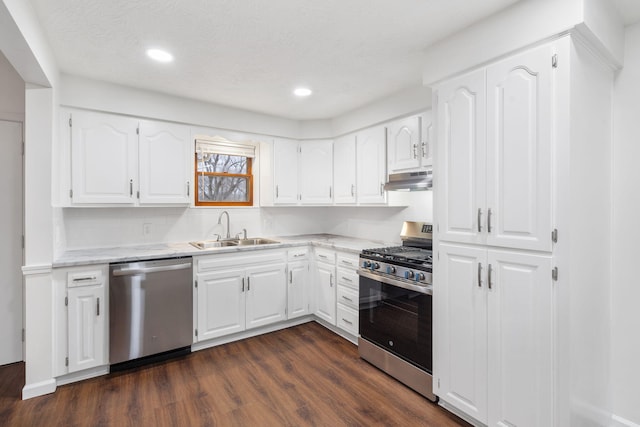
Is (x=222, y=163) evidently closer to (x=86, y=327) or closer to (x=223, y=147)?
(x=223, y=147)

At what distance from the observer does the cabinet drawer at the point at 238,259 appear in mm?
3033

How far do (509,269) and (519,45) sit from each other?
1.21 metres

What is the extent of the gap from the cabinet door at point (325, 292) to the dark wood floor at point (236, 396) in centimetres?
51

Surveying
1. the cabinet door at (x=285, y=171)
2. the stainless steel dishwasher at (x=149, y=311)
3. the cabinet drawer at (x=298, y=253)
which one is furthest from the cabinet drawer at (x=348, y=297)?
the stainless steel dishwasher at (x=149, y=311)

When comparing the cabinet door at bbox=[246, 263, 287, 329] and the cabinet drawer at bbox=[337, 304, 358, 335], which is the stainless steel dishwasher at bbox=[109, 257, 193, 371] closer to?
the cabinet door at bbox=[246, 263, 287, 329]

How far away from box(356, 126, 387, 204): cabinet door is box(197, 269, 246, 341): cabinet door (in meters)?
1.55

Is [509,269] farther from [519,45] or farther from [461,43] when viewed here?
[461,43]

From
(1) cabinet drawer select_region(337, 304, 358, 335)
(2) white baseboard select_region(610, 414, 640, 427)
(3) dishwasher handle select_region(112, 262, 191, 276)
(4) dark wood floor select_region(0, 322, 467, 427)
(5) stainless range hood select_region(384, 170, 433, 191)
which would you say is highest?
(5) stainless range hood select_region(384, 170, 433, 191)

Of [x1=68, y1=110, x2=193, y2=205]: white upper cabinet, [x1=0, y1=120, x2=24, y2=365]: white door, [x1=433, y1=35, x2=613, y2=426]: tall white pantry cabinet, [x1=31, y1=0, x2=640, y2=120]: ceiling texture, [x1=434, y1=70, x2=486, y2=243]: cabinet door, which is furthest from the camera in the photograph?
[x1=68, y1=110, x2=193, y2=205]: white upper cabinet

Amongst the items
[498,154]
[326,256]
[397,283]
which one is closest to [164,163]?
[326,256]

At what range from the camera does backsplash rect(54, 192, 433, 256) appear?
3.03 meters

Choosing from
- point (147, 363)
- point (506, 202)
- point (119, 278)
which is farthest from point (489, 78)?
point (147, 363)

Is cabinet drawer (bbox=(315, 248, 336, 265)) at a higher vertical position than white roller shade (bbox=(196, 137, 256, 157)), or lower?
lower

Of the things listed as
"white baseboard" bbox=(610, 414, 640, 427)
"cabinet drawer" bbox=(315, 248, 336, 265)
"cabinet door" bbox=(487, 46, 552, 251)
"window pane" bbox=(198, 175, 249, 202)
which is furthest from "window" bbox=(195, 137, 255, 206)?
"white baseboard" bbox=(610, 414, 640, 427)
